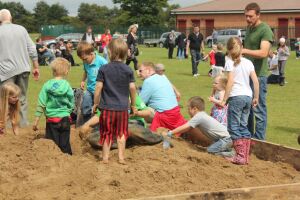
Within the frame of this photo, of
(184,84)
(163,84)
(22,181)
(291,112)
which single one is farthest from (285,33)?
(22,181)

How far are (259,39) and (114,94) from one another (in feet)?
9.04

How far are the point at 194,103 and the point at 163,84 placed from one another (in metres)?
1.26

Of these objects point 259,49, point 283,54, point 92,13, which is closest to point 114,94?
point 259,49

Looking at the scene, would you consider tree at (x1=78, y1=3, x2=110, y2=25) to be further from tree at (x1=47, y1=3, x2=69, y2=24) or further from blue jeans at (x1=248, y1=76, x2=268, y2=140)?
blue jeans at (x1=248, y1=76, x2=268, y2=140)

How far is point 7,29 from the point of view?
9.62m

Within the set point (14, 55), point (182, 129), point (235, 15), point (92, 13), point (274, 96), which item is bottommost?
point (274, 96)

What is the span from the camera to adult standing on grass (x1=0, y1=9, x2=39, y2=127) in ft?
31.3

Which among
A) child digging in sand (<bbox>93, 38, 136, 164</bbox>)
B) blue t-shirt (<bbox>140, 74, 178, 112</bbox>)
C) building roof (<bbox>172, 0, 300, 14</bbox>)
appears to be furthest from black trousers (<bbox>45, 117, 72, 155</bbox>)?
building roof (<bbox>172, 0, 300, 14</bbox>)

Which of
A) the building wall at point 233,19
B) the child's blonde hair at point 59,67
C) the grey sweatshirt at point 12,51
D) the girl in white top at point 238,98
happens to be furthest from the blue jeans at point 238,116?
the building wall at point 233,19

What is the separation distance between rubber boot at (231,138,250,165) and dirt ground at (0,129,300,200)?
0.12 m

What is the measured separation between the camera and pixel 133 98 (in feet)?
23.0

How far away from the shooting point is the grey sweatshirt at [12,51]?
376 inches

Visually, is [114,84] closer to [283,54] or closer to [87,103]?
[87,103]

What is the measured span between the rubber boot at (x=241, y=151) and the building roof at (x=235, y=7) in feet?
192
